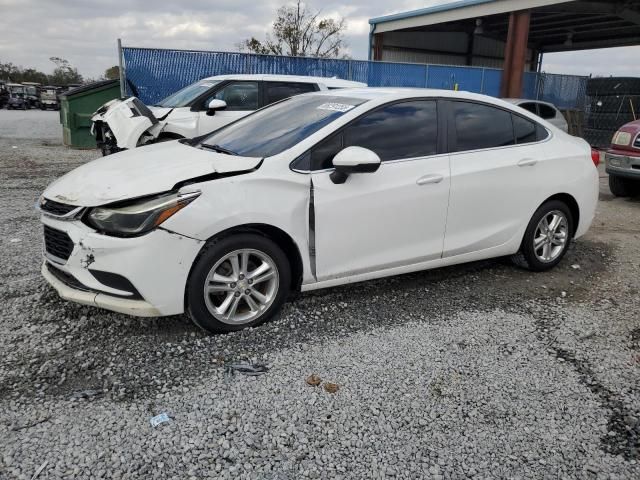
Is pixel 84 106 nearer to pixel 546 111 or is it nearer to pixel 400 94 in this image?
pixel 546 111

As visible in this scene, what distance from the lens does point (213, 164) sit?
3.61m

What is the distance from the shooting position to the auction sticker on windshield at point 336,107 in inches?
159

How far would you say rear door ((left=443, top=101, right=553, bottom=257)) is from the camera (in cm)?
433

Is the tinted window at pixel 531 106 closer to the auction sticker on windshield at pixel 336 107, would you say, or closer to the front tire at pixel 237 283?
the auction sticker on windshield at pixel 336 107

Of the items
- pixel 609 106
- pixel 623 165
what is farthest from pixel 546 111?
pixel 623 165

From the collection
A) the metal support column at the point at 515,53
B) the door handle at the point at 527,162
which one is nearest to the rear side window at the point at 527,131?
the door handle at the point at 527,162

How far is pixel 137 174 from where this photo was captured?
3.53 m

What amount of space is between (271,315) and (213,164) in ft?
3.53

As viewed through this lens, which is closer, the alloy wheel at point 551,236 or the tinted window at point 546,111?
the alloy wheel at point 551,236

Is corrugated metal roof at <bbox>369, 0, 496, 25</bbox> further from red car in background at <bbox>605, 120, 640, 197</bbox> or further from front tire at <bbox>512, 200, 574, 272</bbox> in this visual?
front tire at <bbox>512, 200, 574, 272</bbox>

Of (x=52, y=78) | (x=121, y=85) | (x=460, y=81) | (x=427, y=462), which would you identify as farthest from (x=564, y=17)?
(x=52, y=78)

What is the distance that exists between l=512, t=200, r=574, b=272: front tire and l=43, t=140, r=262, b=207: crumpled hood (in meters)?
2.65

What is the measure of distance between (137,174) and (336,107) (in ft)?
4.99

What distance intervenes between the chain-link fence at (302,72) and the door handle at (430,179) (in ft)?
35.9
